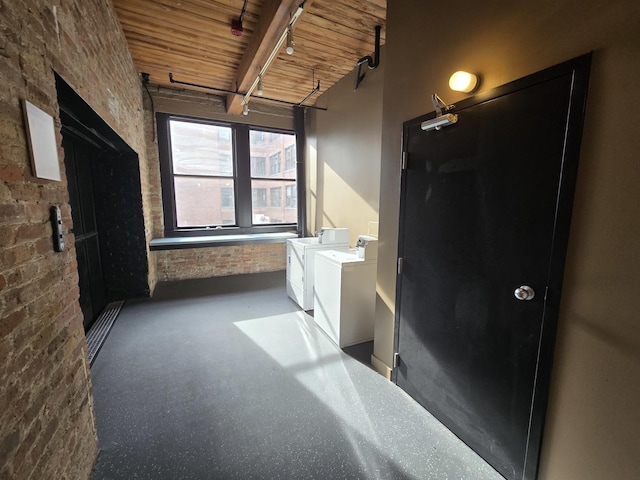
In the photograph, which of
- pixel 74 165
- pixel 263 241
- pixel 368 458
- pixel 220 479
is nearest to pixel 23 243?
pixel 220 479

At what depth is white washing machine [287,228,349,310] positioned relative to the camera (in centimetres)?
350

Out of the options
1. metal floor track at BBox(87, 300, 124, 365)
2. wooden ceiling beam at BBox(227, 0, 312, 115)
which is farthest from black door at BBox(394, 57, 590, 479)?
metal floor track at BBox(87, 300, 124, 365)

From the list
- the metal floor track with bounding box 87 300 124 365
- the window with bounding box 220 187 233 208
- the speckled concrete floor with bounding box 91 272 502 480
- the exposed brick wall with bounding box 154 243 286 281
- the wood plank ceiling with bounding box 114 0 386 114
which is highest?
the wood plank ceiling with bounding box 114 0 386 114

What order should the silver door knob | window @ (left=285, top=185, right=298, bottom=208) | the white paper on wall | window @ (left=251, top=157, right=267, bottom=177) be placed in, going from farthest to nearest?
window @ (left=285, top=185, right=298, bottom=208) → window @ (left=251, top=157, right=267, bottom=177) → the silver door knob → the white paper on wall

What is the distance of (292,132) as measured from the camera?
525cm

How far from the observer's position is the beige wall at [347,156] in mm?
3395

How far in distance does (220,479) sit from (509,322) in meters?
1.71

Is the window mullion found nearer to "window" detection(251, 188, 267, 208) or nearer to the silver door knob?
"window" detection(251, 188, 267, 208)

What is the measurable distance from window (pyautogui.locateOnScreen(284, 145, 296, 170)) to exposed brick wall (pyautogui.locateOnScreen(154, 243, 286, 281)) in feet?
5.31

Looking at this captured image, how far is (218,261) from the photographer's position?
4957mm

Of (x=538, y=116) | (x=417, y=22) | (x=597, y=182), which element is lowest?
(x=597, y=182)

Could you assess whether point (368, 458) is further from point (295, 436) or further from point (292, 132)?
point (292, 132)

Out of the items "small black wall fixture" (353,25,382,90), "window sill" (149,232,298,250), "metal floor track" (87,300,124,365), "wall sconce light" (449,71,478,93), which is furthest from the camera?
"window sill" (149,232,298,250)

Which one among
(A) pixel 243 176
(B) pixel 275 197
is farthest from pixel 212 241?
(B) pixel 275 197
